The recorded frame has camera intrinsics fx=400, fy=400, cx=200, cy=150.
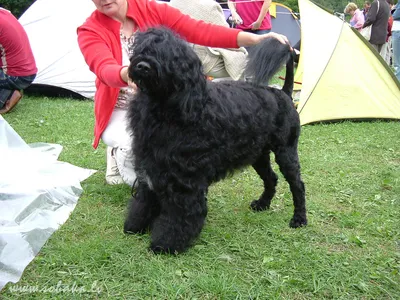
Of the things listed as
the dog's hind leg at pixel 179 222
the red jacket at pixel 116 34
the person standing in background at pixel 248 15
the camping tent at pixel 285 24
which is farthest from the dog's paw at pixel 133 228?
the camping tent at pixel 285 24

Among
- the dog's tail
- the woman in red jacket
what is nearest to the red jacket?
the woman in red jacket

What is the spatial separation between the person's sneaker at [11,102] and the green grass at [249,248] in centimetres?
266

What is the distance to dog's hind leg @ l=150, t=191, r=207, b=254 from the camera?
2.65 metres

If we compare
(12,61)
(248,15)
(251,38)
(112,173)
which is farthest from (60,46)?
(251,38)

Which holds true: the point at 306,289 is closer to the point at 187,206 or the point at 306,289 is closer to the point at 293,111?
the point at 187,206

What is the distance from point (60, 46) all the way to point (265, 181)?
5.79 metres

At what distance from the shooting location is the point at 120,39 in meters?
3.19

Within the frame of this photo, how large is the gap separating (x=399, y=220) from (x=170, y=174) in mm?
2083

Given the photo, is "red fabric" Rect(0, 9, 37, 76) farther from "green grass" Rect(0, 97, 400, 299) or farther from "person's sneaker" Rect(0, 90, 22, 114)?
"green grass" Rect(0, 97, 400, 299)

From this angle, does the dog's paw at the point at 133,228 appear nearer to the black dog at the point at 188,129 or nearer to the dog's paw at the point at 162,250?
the black dog at the point at 188,129

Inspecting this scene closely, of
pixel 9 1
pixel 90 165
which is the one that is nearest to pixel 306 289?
pixel 90 165

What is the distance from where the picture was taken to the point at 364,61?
6.54 metres

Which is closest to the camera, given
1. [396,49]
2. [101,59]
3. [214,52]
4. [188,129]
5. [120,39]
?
[188,129]

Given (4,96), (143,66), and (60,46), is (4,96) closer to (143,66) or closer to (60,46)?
(60,46)
